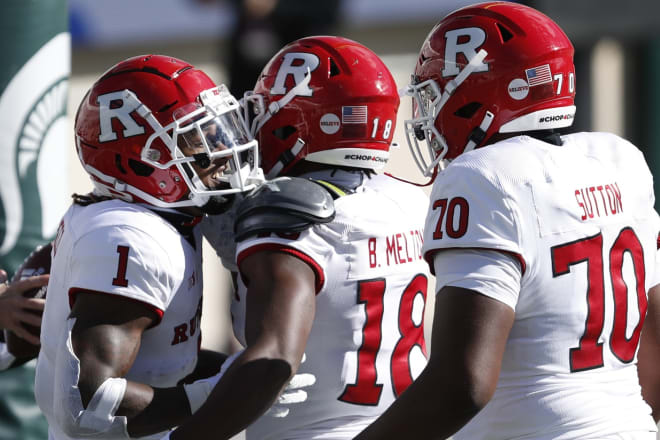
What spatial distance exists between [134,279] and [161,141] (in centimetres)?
48

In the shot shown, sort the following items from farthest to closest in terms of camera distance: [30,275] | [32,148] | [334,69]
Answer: [32,148]
[30,275]
[334,69]

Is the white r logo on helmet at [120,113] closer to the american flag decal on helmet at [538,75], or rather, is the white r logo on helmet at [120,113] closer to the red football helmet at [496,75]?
the red football helmet at [496,75]

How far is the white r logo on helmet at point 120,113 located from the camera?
110 inches

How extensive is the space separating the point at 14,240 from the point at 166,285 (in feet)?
4.88

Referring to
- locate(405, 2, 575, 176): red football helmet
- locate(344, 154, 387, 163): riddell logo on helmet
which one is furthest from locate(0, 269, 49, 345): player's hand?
locate(405, 2, 575, 176): red football helmet

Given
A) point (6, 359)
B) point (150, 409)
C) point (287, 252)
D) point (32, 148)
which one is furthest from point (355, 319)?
point (32, 148)

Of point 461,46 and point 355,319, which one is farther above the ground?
point 461,46

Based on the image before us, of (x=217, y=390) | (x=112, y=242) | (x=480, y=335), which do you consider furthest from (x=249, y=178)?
(x=480, y=335)

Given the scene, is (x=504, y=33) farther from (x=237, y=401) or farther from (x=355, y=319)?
(x=237, y=401)

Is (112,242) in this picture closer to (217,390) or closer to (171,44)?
(217,390)

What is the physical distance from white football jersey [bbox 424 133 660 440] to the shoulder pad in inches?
15.4

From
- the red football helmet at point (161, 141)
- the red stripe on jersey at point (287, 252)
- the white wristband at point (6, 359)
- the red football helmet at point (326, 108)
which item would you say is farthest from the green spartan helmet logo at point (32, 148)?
the red stripe on jersey at point (287, 252)

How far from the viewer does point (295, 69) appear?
114 inches

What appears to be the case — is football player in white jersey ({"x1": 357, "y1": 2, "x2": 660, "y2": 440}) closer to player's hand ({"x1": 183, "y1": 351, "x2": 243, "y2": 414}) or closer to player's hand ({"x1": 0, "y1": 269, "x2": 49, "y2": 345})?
player's hand ({"x1": 183, "y1": 351, "x2": 243, "y2": 414})
